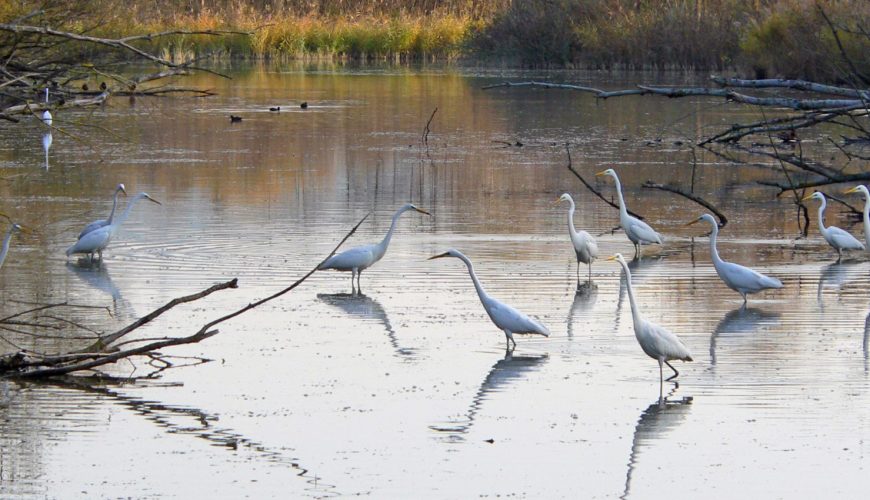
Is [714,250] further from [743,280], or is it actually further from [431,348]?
[431,348]

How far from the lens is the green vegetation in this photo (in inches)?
1390

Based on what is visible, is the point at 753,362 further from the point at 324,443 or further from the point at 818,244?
the point at 818,244

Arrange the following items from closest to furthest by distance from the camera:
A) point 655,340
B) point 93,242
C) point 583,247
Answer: point 655,340 → point 583,247 → point 93,242

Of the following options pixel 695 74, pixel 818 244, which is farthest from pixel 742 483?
pixel 695 74

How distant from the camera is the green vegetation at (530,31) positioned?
35312 mm

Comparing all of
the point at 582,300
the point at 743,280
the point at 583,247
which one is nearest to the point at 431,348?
the point at 582,300

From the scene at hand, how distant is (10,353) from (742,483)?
4.42 metres

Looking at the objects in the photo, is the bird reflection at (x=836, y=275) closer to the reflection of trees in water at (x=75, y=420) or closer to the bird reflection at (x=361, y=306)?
the bird reflection at (x=361, y=306)

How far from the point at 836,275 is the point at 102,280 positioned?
6108 mm

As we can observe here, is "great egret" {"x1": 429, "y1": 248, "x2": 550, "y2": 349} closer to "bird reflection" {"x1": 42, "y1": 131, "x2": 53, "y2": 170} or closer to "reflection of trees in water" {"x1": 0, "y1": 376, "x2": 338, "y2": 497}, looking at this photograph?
"reflection of trees in water" {"x1": 0, "y1": 376, "x2": 338, "y2": 497}

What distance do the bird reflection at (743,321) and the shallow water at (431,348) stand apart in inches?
1.9

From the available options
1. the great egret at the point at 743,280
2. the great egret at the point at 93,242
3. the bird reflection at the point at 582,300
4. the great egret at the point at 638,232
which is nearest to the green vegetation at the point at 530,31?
the great egret at the point at 638,232

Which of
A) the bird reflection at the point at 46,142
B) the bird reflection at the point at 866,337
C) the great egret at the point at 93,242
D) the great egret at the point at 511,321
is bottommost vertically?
the bird reflection at the point at 866,337

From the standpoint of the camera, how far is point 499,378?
27.0 feet
